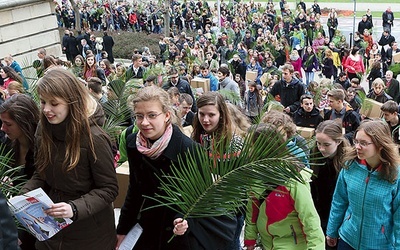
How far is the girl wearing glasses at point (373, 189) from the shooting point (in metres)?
3.94

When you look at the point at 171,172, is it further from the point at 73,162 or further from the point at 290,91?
the point at 290,91

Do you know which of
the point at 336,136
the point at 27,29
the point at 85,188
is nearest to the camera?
the point at 85,188

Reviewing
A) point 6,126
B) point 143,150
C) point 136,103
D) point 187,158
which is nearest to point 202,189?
point 187,158

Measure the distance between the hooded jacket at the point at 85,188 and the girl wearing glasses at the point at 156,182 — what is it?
0.16m

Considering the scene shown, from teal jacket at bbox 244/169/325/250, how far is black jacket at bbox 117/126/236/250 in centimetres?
34

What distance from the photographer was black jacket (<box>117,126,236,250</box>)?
3219 mm

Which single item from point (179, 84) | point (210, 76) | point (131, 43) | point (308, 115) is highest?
point (179, 84)

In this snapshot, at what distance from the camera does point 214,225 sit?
335cm

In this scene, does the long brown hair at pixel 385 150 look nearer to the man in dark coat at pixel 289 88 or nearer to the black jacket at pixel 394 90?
the man in dark coat at pixel 289 88

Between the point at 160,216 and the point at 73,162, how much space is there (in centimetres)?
63

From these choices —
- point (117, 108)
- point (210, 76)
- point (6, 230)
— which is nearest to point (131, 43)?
point (210, 76)

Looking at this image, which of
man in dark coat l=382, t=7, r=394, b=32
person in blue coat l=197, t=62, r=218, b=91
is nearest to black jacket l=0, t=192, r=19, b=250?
person in blue coat l=197, t=62, r=218, b=91

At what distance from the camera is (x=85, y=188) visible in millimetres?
3199

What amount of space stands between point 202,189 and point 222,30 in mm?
22272
